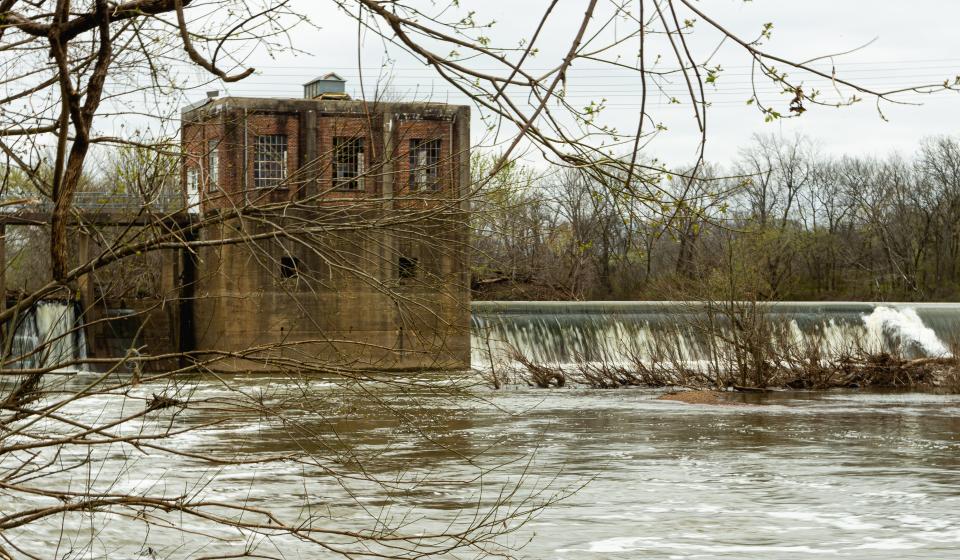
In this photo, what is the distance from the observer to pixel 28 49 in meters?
6.02

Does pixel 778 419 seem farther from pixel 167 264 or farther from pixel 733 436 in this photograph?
pixel 167 264

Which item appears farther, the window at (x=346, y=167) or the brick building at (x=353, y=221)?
the window at (x=346, y=167)

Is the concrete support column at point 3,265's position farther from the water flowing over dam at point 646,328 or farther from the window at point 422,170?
the water flowing over dam at point 646,328

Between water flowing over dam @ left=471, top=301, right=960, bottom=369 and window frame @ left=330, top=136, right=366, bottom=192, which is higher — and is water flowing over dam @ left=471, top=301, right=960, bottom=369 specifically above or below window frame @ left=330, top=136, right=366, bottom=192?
below

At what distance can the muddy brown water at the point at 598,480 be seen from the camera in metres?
10.6

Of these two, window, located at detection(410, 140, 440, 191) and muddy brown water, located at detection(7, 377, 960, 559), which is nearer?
window, located at detection(410, 140, 440, 191)

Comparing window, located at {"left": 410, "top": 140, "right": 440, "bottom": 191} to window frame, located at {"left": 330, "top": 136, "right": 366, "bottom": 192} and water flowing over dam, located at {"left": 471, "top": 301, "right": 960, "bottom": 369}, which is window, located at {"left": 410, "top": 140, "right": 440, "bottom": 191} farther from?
water flowing over dam, located at {"left": 471, "top": 301, "right": 960, "bottom": 369}

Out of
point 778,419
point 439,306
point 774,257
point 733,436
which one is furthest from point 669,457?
point 774,257

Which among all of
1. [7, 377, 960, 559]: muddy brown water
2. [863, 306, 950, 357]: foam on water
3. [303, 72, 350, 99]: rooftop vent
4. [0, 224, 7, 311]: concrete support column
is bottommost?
[7, 377, 960, 559]: muddy brown water

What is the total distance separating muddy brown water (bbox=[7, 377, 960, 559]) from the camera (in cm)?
1064

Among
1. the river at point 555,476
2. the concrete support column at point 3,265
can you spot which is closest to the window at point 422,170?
the river at point 555,476

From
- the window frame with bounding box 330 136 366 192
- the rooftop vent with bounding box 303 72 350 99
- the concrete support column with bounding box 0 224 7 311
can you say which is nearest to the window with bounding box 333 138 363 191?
the window frame with bounding box 330 136 366 192

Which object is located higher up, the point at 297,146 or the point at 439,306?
the point at 297,146

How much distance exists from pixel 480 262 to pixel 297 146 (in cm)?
2954
